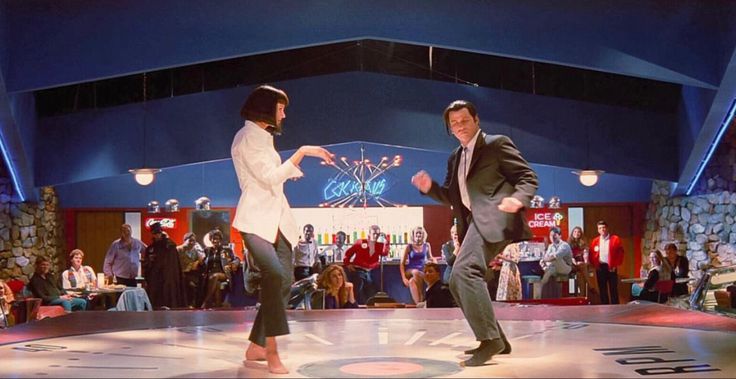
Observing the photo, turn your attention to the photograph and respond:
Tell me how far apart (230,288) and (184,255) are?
982mm

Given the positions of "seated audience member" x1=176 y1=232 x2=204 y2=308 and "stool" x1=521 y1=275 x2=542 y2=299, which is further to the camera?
"stool" x1=521 y1=275 x2=542 y2=299

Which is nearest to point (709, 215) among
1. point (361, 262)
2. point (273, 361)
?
point (361, 262)

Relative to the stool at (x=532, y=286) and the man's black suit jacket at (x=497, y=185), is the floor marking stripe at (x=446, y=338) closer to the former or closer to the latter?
the man's black suit jacket at (x=497, y=185)

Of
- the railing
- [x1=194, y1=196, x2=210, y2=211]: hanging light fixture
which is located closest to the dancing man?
the railing

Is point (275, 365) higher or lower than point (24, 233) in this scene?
lower

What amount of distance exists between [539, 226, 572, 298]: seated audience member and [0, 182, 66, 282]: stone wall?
7.99 metres

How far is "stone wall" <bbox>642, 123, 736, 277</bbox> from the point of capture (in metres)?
13.4

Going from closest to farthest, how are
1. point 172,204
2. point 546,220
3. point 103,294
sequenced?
1. point 103,294
2. point 172,204
3. point 546,220

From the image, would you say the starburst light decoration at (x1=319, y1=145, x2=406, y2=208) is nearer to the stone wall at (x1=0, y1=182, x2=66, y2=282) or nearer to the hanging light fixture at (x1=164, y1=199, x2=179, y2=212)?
the hanging light fixture at (x1=164, y1=199, x2=179, y2=212)

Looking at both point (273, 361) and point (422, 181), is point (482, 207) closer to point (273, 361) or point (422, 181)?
point (422, 181)

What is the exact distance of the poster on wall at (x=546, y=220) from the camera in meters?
17.8

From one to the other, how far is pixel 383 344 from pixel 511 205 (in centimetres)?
123

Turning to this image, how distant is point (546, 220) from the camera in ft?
58.9

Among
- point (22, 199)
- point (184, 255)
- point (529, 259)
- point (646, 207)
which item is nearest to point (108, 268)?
point (184, 255)
